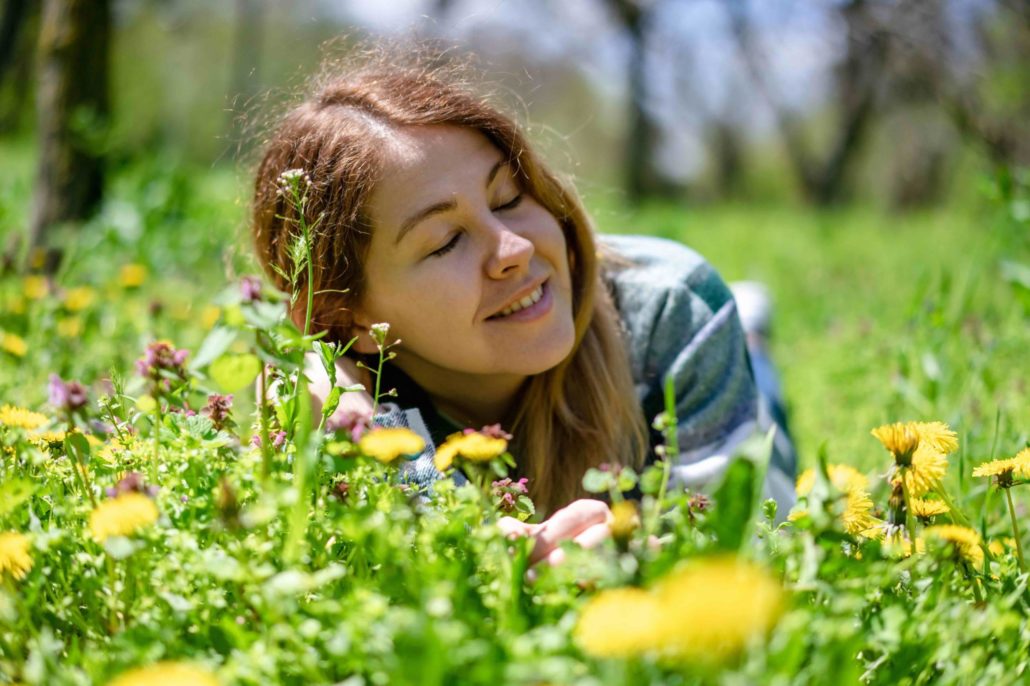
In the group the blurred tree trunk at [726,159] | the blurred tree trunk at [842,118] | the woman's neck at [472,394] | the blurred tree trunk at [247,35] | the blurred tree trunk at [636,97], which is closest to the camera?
the woman's neck at [472,394]

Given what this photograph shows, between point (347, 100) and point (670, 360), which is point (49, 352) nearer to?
point (347, 100)

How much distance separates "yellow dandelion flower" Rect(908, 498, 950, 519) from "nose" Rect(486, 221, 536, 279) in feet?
2.16

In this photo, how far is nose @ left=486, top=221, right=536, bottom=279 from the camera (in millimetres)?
1458

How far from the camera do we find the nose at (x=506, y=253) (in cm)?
146

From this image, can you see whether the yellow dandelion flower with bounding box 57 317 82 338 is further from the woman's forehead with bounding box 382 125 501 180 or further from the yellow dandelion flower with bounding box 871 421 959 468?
the yellow dandelion flower with bounding box 871 421 959 468

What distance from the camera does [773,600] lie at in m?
0.60

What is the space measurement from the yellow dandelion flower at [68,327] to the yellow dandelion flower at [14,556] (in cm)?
153

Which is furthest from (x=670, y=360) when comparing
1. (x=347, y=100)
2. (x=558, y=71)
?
(x=558, y=71)

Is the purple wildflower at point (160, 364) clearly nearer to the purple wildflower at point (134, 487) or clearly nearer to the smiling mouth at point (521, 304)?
the purple wildflower at point (134, 487)

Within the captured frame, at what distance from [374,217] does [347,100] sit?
248 mm

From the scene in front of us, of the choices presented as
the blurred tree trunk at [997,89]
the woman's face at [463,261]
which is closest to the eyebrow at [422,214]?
the woman's face at [463,261]

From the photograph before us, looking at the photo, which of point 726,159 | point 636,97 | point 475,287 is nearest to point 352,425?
point 475,287

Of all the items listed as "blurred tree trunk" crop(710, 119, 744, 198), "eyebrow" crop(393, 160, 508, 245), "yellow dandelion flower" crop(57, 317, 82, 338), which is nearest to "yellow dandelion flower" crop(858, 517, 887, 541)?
"eyebrow" crop(393, 160, 508, 245)

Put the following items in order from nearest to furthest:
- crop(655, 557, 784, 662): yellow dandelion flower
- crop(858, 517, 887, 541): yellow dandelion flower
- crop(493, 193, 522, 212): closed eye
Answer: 1. crop(655, 557, 784, 662): yellow dandelion flower
2. crop(858, 517, 887, 541): yellow dandelion flower
3. crop(493, 193, 522, 212): closed eye
